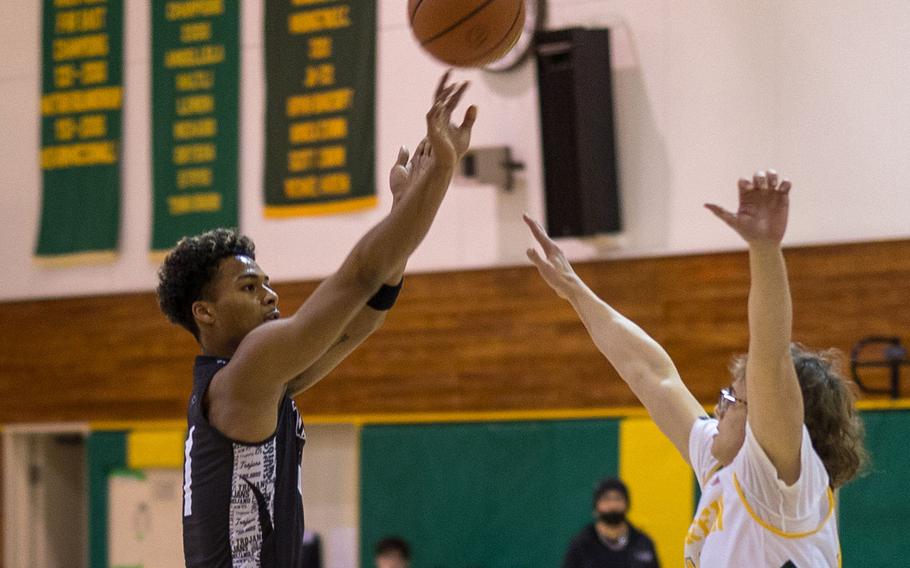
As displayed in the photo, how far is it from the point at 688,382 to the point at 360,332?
554cm

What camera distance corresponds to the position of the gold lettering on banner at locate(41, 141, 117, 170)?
1087 centimetres

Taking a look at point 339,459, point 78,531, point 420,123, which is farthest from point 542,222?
point 78,531

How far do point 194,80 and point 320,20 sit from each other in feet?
4.23

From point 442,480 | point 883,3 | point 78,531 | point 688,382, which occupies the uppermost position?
point 883,3

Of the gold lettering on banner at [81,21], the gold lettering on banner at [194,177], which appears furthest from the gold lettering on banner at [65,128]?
the gold lettering on banner at [194,177]

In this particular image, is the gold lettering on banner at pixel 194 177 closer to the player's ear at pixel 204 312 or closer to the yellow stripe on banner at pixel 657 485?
the yellow stripe on banner at pixel 657 485

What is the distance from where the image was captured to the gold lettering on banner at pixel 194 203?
1041 centimetres

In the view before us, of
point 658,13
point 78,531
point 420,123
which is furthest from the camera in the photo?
point 78,531

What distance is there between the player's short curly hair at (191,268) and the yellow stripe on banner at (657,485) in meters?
5.30

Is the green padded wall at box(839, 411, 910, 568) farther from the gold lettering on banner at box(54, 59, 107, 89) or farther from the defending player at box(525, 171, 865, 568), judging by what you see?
the gold lettering on banner at box(54, 59, 107, 89)

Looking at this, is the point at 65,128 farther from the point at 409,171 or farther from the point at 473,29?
the point at 409,171

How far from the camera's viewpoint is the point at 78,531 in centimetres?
1146

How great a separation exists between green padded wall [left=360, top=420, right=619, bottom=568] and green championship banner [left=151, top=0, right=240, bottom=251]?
2490mm

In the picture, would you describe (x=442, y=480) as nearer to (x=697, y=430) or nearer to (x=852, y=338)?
(x=852, y=338)
